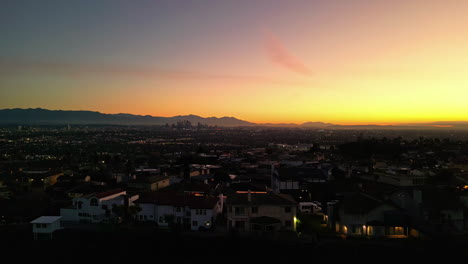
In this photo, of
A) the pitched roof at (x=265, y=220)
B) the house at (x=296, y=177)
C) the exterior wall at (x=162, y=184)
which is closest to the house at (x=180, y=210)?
the pitched roof at (x=265, y=220)

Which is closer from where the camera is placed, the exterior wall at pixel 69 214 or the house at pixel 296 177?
the exterior wall at pixel 69 214

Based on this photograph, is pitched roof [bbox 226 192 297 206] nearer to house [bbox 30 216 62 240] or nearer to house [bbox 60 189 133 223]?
house [bbox 60 189 133 223]

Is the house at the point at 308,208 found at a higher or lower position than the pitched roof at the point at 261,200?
lower

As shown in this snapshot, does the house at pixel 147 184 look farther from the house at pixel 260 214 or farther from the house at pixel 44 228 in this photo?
the house at pixel 260 214

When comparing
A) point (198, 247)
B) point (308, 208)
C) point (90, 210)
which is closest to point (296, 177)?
point (308, 208)

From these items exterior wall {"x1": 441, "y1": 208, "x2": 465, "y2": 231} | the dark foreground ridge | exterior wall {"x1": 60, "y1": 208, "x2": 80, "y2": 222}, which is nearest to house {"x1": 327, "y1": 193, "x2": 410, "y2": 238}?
the dark foreground ridge

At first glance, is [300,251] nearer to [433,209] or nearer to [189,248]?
[189,248]

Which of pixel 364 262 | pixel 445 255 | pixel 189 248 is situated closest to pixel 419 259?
pixel 445 255
